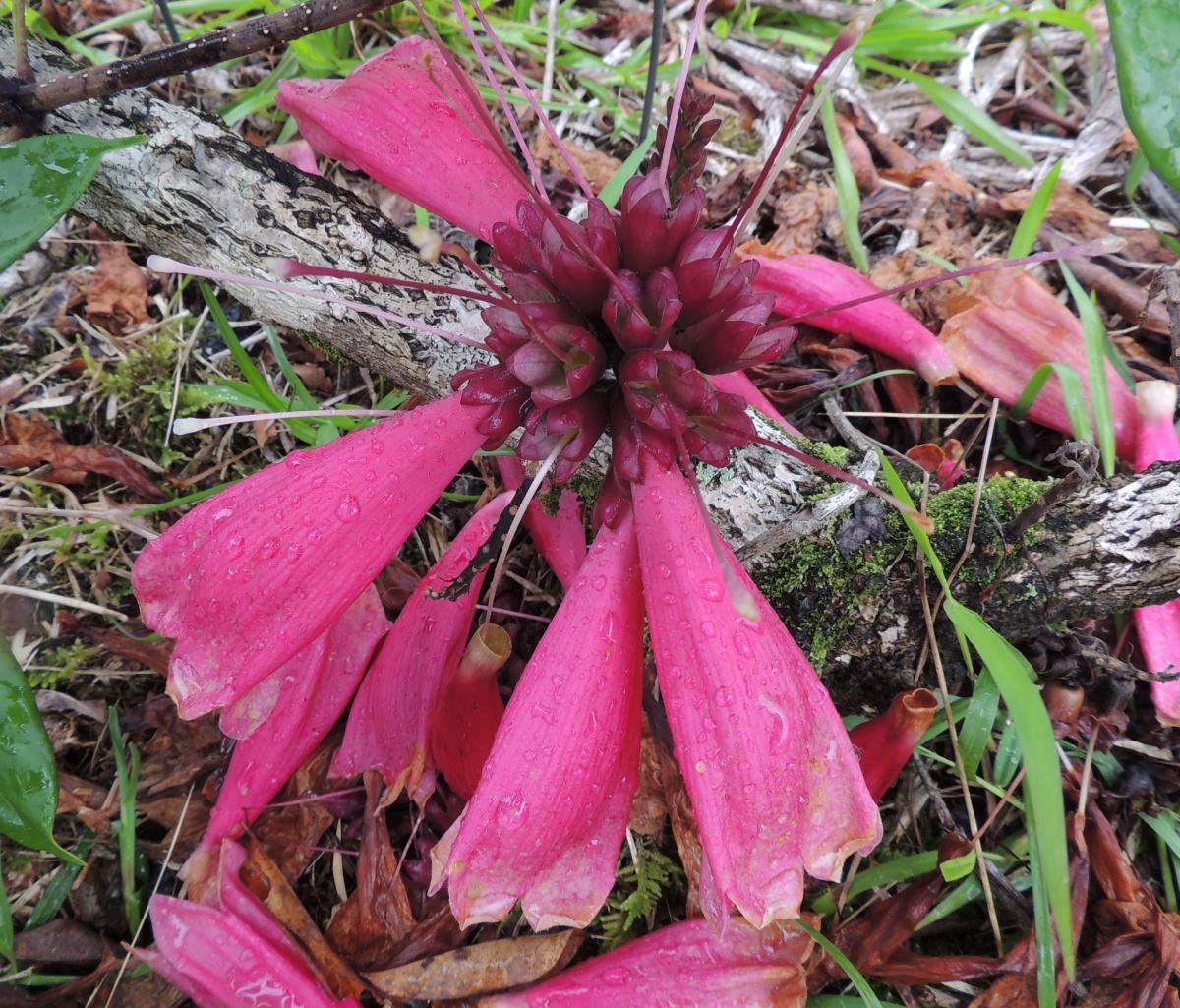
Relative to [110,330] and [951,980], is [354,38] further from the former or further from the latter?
[951,980]

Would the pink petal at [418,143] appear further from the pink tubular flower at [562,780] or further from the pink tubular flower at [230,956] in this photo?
the pink tubular flower at [230,956]

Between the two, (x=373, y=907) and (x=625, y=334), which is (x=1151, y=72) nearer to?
(x=625, y=334)

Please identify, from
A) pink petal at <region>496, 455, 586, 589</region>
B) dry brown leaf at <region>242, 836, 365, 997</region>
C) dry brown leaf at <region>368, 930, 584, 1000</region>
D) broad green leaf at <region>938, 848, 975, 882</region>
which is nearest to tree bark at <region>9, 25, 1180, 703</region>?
pink petal at <region>496, 455, 586, 589</region>

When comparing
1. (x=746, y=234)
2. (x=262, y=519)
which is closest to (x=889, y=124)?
(x=746, y=234)

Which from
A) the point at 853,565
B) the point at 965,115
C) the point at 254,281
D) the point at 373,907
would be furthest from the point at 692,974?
the point at 965,115

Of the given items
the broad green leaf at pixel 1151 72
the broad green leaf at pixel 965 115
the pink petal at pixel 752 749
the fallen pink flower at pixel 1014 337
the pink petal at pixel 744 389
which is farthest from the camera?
the broad green leaf at pixel 965 115

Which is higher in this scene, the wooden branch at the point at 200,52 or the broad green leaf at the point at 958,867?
the wooden branch at the point at 200,52

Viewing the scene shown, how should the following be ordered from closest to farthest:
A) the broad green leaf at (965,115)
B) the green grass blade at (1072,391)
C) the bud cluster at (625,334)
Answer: the bud cluster at (625,334), the green grass blade at (1072,391), the broad green leaf at (965,115)

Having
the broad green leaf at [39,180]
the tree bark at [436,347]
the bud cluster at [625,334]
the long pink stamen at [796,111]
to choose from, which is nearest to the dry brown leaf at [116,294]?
the tree bark at [436,347]
